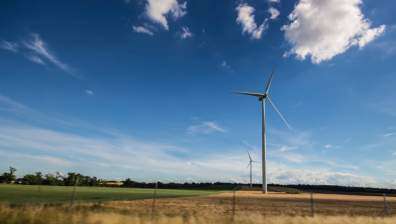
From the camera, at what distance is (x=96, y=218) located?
1783 cm

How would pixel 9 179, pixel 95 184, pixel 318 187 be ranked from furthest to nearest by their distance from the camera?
pixel 318 187 < pixel 95 184 < pixel 9 179

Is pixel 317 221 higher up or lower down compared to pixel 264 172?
lower down

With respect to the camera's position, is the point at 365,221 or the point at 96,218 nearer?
the point at 96,218

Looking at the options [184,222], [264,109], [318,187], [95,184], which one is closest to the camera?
[184,222]

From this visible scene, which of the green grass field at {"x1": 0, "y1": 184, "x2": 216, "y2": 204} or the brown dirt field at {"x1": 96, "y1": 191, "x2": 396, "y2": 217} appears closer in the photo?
the brown dirt field at {"x1": 96, "y1": 191, "x2": 396, "y2": 217}

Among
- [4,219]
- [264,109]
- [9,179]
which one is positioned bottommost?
[4,219]

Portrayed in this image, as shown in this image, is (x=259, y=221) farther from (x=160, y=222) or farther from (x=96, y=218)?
(x=96, y=218)

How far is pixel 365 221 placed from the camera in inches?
880

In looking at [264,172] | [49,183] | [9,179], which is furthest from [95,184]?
[264,172]

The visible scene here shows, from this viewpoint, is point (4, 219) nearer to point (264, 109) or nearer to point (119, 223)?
point (119, 223)

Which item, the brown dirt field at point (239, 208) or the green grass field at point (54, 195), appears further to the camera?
the green grass field at point (54, 195)

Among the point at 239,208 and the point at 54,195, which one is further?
the point at 54,195

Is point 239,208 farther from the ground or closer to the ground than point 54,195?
closer to the ground

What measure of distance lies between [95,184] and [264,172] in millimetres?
86270
